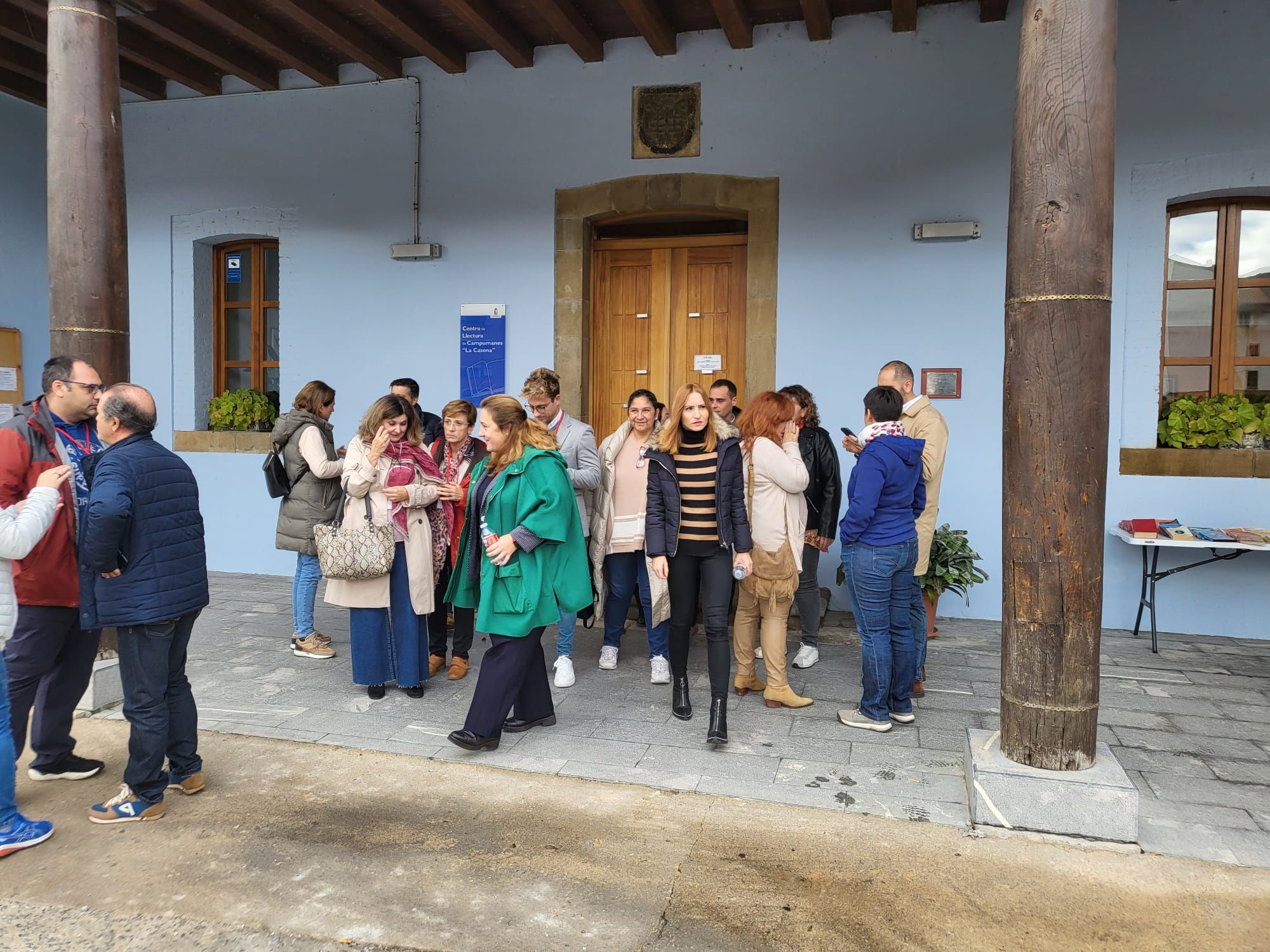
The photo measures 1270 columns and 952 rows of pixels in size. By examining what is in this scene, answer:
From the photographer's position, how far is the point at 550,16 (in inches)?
253

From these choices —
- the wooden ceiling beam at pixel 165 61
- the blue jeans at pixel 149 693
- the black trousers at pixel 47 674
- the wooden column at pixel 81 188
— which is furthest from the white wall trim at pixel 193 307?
the blue jeans at pixel 149 693

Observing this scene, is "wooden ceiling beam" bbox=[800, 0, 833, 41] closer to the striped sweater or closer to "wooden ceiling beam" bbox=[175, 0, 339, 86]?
the striped sweater

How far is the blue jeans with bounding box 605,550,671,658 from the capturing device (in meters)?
5.36

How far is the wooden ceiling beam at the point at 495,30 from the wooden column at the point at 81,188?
2.42 meters

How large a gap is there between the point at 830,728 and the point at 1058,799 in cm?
128

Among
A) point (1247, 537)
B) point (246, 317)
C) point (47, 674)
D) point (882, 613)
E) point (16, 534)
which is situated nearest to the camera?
point (16, 534)

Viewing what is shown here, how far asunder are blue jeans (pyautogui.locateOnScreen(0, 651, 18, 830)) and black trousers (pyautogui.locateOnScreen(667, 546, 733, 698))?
2.72 metres

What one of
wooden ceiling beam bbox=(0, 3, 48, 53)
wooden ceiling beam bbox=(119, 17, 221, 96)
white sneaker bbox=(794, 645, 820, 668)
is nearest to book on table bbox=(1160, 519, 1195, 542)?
white sneaker bbox=(794, 645, 820, 668)

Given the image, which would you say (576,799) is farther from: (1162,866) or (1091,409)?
(1091,409)

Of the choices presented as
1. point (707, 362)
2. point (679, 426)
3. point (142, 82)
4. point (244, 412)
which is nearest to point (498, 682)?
point (679, 426)

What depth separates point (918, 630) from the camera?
15.8 feet

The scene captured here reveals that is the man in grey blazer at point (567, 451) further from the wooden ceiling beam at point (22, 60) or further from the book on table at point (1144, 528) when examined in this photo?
the wooden ceiling beam at point (22, 60)

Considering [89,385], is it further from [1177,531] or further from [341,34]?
[1177,531]

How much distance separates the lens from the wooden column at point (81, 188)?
462 cm
